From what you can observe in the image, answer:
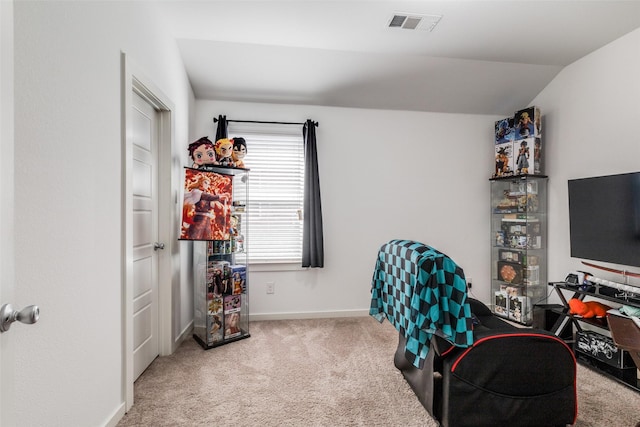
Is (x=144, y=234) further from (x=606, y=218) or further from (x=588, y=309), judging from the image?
(x=606, y=218)

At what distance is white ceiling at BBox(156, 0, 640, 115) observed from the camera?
2.39 m

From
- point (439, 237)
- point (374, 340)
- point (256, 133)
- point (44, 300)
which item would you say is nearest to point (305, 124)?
point (256, 133)

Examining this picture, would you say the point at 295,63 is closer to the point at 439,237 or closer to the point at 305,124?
the point at 305,124

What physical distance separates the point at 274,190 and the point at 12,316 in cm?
288

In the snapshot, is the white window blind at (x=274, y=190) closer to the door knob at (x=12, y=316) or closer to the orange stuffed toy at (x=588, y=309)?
the orange stuffed toy at (x=588, y=309)

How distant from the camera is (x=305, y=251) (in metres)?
3.52

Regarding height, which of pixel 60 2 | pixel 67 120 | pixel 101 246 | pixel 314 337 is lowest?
pixel 314 337

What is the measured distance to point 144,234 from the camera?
240cm

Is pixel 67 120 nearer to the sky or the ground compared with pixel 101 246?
nearer to the sky

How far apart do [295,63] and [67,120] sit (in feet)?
7.09

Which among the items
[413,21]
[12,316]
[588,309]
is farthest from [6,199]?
[588,309]

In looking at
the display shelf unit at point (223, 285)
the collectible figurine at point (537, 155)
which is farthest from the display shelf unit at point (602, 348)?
the display shelf unit at point (223, 285)

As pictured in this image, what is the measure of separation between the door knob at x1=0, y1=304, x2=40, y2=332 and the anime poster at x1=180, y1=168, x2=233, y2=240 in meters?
1.83

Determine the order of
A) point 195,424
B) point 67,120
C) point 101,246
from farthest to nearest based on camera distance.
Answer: point 195,424
point 101,246
point 67,120
